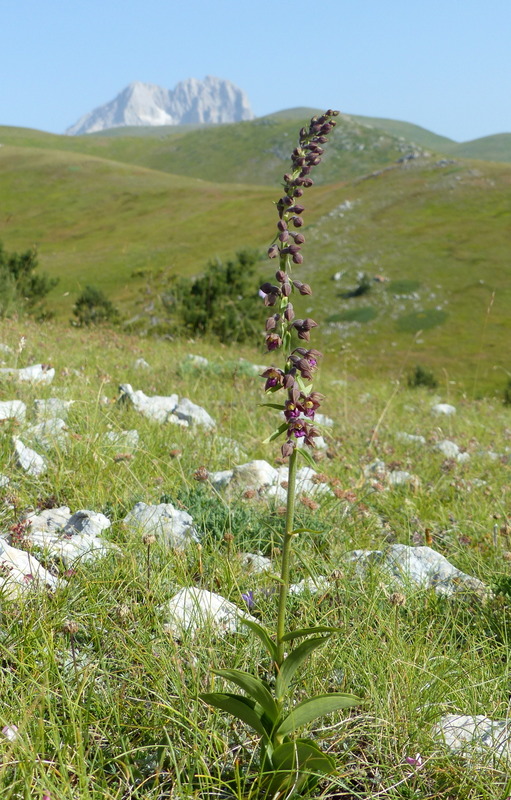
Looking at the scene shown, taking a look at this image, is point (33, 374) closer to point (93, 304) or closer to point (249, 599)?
point (249, 599)

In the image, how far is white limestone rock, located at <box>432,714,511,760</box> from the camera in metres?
2.12

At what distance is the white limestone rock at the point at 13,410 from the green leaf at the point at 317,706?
3.31 m

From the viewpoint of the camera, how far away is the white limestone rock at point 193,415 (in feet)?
18.7

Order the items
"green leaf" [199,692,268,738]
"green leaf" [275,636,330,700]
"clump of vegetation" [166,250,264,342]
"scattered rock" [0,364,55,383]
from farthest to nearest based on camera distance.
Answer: "clump of vegetation" [166,250,264,342]
"scattered rock" [0,364,55,383]
"green leaf" [199,692,268,738]
"green leaf" [275,636,330,700]

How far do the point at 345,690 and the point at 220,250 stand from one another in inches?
2666

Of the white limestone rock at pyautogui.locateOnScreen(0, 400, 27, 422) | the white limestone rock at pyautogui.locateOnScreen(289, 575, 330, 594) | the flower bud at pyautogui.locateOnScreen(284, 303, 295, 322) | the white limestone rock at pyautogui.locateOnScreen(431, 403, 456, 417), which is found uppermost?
the flower bud at pyautogui.locateOnScreen(284, 303, 295, 322)

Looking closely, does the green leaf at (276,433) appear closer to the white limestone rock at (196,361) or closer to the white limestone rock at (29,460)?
the white limestone rock at (29,460)

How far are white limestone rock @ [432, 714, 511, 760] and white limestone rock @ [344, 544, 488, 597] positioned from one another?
0.85 metres

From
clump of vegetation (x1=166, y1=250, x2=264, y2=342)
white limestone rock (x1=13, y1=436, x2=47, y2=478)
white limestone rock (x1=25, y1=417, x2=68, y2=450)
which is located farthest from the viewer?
clump of vegetation (x1=166, y1=250, x2=264, y2=342)

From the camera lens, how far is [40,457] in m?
4.05

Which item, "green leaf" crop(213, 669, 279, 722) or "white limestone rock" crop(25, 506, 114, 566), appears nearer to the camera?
"green leaf" crop(213, 669, 279, 722)

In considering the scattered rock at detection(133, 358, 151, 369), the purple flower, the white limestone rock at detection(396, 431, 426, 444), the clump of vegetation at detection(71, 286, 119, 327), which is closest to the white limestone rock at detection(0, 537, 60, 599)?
the purple flower

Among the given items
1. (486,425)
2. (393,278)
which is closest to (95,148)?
(393,278)

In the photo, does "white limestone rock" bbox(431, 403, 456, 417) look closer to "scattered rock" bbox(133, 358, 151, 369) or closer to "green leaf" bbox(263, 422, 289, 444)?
"scattered rock" bbox(133, 358, 151, 369)
